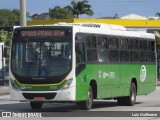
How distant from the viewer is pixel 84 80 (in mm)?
18984

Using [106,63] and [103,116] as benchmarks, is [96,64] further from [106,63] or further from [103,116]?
[103,116]

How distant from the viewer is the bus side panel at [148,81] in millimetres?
24297

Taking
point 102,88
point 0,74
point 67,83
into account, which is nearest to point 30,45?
point 67,83

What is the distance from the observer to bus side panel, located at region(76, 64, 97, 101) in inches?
730

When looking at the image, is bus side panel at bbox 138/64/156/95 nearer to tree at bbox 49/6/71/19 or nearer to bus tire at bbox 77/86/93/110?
bus tire at bbox 77/86/93/110

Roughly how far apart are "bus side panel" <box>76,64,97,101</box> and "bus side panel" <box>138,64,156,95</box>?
4.90 metres

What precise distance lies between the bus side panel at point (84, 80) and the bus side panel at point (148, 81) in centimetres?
490

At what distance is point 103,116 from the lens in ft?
57.5

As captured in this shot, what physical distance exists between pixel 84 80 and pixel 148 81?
6.60 m

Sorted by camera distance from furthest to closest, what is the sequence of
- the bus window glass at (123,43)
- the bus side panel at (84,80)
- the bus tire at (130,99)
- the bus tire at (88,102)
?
the bus tire at (130,99)
the bus window glass at (123,43)
the bus tire at (88,102)
the bus side panel at (84,80)

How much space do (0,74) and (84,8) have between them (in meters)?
72.5

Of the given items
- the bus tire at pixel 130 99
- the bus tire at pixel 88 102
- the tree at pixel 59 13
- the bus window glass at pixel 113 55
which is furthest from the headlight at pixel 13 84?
the tree at pixel 59 13

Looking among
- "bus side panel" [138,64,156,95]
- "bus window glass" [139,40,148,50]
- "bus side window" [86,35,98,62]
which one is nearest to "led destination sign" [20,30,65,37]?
"bus side window" [86,35,98,62]

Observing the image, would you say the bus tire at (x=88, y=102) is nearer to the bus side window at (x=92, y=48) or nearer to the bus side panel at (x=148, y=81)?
the bus side window at (x=92, y=48)
